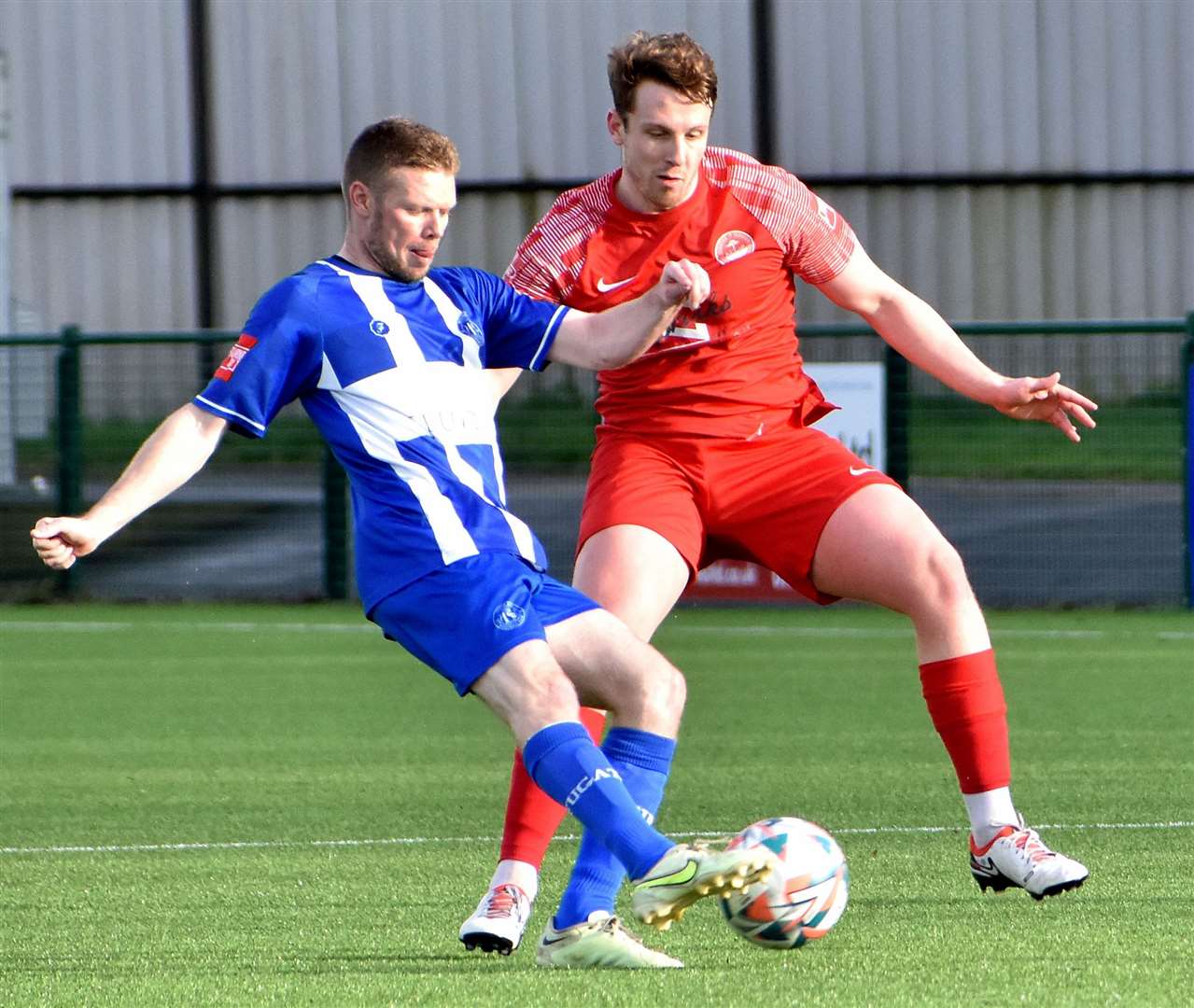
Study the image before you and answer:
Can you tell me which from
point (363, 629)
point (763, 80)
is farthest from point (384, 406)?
point (763, 80)

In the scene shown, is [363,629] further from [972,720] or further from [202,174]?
[202,174]

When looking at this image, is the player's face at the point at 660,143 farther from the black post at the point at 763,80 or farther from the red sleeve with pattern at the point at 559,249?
the black post at the point at 763,80

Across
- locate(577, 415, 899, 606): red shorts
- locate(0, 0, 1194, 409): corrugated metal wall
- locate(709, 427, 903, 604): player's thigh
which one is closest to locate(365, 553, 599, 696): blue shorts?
locate(577, 415, 899, 606): red shorts

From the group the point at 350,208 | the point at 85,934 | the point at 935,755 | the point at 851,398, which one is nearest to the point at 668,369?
the point at 350,208

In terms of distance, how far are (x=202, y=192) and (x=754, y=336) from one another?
2203cm

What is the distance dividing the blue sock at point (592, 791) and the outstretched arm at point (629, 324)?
84 cm

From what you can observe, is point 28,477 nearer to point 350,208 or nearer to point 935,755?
point 935,755

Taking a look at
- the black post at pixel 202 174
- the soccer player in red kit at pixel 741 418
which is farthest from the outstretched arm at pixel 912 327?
the black post at pixel 202 174

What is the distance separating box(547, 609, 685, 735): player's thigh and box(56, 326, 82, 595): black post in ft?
37.2

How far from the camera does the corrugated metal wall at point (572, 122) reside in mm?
25156

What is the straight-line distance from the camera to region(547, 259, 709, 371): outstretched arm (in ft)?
14.2

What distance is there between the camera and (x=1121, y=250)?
83.5 ft

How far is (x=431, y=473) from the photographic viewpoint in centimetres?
428

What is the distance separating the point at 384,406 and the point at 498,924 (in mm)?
1080
